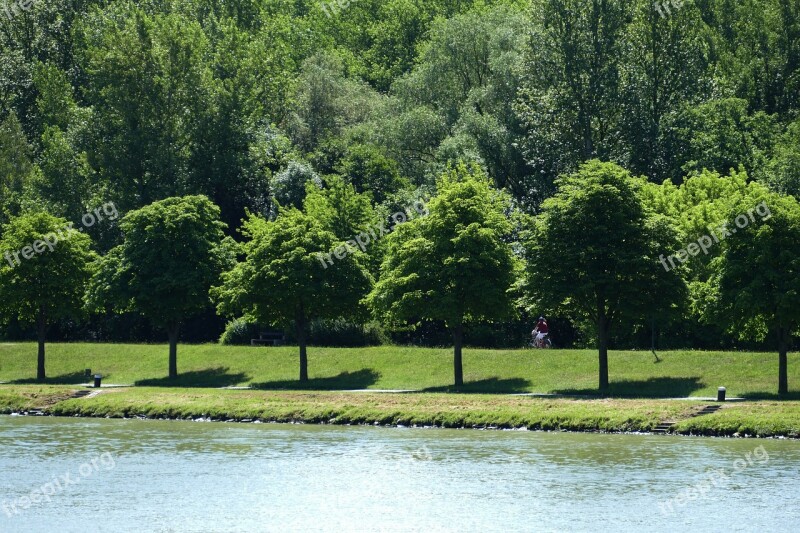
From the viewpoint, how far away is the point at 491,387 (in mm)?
65688

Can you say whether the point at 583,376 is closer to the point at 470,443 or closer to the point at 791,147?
the point at 470,443

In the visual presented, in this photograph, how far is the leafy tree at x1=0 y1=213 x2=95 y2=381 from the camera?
78188mm

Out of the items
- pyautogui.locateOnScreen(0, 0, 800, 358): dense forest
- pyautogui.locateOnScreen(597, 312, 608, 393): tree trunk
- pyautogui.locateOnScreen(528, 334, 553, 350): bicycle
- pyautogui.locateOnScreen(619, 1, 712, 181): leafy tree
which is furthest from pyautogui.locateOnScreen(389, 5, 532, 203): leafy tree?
pyautogui.locateOnScreen(597, 312, 608, 393): tree trunk

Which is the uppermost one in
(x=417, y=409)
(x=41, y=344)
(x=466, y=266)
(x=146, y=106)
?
(x=146, y=106)

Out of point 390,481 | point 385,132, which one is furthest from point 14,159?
point 390,481

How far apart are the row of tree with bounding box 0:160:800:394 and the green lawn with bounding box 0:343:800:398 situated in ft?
5.86

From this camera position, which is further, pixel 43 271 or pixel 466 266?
pixel 43 271

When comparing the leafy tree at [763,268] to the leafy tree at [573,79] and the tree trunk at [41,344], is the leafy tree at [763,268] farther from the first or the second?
the tree trunk at [41,344]

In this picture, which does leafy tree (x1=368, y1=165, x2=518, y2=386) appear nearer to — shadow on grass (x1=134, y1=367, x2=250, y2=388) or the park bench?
A: shadow on grass (x1=134, y1=367, x2=250, y2=388)

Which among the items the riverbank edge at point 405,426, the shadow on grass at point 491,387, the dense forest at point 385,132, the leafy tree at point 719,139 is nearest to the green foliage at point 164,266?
the dense forest at point 385,132

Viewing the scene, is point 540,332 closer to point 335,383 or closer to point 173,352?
point 335,383

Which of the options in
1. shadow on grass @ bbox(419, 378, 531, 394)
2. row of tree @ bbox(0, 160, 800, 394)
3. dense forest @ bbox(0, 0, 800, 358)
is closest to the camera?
row of tree @ bbox(0, 160, 800, 394)

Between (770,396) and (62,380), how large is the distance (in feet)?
140

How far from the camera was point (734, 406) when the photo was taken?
54750mm
